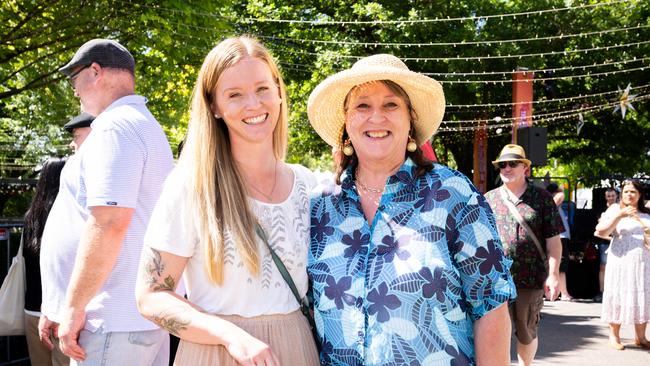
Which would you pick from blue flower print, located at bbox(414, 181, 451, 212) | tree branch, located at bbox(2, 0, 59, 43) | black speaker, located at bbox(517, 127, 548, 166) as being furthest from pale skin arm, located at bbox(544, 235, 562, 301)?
black speaker, located at bbox(517, 127, 548, 166)

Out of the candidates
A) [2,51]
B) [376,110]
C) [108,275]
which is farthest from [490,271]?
[2,51]

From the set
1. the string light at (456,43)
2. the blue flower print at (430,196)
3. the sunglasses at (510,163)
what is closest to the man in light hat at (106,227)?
the blue flower print at (430,196)

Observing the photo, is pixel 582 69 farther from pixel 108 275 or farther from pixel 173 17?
pixel 108 275

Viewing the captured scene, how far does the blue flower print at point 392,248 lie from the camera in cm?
227

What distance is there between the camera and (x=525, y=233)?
21.0 ft

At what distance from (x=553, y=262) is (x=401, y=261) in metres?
4.68

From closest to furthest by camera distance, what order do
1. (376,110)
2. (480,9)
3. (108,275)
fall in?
(376,110)
(108,275)
(480,9)

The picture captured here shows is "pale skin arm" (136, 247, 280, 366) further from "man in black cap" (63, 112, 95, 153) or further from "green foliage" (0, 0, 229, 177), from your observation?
"green foliage" (0, 0, 229, 177)

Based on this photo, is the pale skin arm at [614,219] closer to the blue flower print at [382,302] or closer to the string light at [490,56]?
the blue flower print at [382,302]

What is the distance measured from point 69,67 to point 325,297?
1.62 m

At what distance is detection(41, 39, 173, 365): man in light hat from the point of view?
2.66 metres

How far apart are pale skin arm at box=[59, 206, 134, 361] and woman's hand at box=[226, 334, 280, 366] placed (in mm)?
872

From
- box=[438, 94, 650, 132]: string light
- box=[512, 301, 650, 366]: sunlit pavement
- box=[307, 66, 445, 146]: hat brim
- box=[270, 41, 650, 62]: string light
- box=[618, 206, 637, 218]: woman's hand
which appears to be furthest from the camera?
box=[438, 94, 650, 132]: string light

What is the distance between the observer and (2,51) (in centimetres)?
1266
